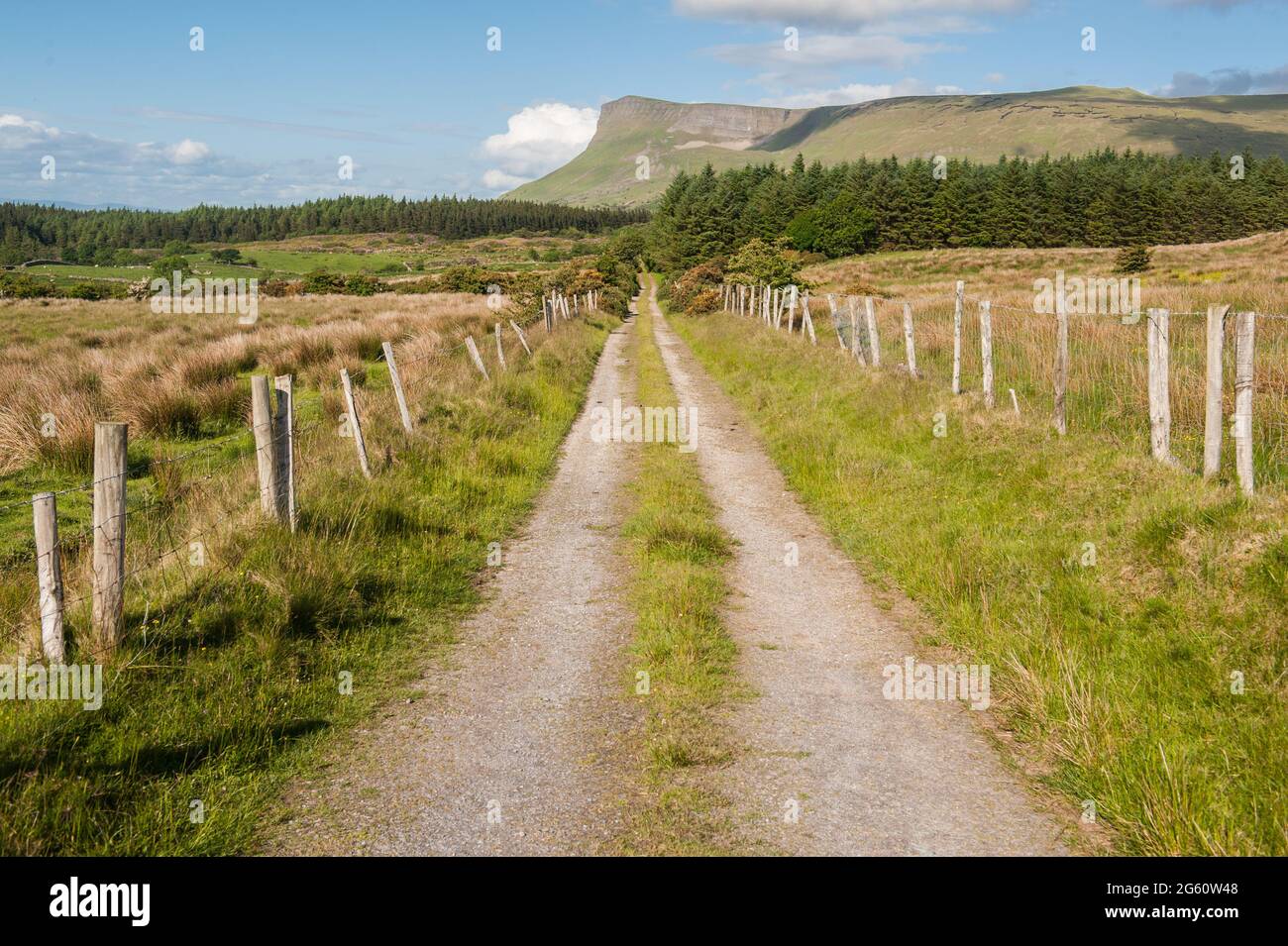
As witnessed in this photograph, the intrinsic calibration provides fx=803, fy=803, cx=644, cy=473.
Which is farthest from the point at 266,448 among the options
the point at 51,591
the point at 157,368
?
the point at 157,368

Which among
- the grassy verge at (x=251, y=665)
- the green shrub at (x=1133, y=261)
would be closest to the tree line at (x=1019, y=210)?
the green shrub at (x=1133, y=261)

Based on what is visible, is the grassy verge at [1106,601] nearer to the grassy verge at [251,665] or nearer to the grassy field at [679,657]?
the grassy field at [679,657]

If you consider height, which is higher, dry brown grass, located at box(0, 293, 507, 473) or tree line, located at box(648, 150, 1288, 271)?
tree line, located at box(648, 150, 1288, 271)

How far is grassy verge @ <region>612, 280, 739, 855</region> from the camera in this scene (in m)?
4.00

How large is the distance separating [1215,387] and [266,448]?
844 centimetres

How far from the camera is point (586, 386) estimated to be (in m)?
20.9

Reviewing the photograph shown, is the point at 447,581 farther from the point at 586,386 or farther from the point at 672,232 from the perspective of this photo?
the point at 672,232

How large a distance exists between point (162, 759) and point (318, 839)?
112 cm

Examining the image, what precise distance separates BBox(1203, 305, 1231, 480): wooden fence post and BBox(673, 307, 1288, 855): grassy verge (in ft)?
1.11

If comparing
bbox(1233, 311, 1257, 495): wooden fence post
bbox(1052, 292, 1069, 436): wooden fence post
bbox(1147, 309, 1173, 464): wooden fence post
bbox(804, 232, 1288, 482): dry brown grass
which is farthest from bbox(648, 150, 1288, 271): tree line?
bbox(1233, 311, 1257, 495): wooden fence post

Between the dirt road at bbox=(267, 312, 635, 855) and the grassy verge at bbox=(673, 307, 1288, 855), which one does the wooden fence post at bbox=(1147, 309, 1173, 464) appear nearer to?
the grassy verge at bbox=(673, 307, 1288, 855)

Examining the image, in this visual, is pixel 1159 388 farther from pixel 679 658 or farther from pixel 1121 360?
pixel 679 658
